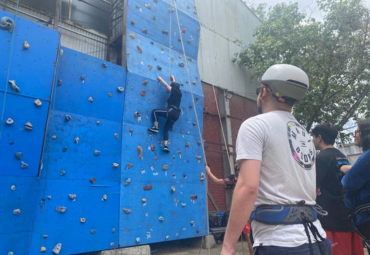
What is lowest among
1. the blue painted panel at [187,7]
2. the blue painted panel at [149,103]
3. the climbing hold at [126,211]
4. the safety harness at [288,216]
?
the climbing hold at [126,211]

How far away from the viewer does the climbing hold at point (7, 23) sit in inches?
155

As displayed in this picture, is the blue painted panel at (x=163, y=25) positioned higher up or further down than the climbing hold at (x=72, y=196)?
higher up

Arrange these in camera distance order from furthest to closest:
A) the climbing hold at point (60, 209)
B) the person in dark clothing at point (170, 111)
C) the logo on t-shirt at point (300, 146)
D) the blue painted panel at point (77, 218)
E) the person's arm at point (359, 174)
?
the person in dark clothing at point (170, 111)
the climbing hold at point (60, 209)
the blue painted panel at point (77, 218)
the person's arm at point (359, 174)
the logo on t-shirt at point (300, 146)

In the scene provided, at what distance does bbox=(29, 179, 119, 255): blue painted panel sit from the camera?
414 centimetres

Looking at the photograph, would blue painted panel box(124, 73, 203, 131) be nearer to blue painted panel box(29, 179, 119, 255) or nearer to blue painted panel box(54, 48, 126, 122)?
blue painted panel box(54, 48, 126, 122)

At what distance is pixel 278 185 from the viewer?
4.60 ft

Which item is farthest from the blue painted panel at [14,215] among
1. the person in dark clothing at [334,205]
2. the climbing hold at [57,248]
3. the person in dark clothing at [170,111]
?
the person in dark clothing at [334,205]

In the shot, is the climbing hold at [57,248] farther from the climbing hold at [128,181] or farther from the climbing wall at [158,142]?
the climbing hold at [128,181]

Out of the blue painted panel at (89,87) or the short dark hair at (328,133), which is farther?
the blue painted panel at (89,87)

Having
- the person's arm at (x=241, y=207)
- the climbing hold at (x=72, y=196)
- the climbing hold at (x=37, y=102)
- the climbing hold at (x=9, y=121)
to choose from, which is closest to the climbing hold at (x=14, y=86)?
the climbing hold at (x=37, y=102)

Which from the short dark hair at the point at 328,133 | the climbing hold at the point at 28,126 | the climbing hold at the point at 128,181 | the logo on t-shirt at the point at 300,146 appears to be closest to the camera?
the logo on t-shirt at the point at 300,146

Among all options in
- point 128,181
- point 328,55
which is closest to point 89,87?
point 128,181

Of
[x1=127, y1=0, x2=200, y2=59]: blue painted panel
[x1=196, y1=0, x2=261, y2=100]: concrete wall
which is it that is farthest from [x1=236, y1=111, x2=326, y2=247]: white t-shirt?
[x1=196, y1=0, x2=261, y2=100]: concrete wall

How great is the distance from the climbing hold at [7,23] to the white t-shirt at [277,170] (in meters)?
3.95
